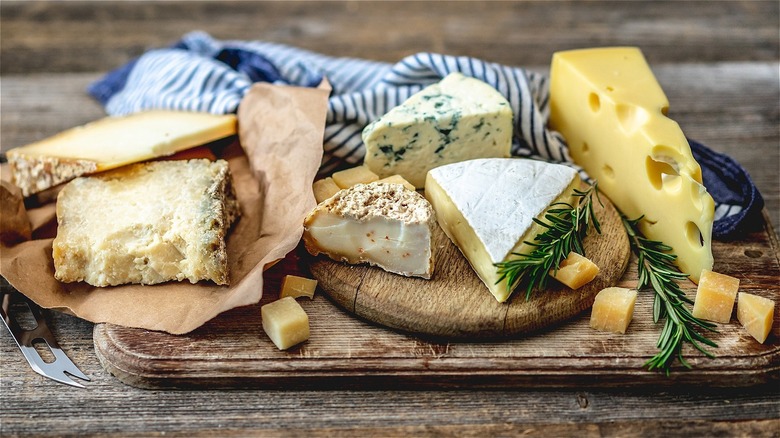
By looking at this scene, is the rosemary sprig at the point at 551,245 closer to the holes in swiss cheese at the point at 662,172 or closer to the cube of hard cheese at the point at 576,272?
the cube of hard cheese at the point at 576,272

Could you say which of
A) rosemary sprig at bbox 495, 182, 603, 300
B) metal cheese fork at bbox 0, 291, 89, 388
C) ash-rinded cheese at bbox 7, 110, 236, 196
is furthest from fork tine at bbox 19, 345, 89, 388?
rosemary sprig at bbox 495, 182, 603, 300

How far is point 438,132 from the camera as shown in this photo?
8.09ft

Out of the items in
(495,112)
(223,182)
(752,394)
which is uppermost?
(495,112)

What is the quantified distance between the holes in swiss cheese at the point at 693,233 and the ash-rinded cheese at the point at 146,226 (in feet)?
4.11

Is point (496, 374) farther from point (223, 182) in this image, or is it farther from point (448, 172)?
point (223, 182)

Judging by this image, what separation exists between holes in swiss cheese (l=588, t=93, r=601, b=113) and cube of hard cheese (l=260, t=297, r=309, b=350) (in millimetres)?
1166

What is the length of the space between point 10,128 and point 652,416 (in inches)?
99.6

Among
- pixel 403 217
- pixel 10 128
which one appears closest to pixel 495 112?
pixel 403 217

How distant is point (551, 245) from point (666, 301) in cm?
32

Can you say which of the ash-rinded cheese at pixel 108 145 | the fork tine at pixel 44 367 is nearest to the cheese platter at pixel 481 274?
the fork tine at pixel 44 367

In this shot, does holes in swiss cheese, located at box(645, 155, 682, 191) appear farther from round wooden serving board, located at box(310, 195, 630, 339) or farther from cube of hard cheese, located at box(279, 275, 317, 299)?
cube of hard cheese, located at box(279, 275, 317, 299)

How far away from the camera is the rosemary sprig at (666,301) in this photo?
193cm

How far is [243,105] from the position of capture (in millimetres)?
2709

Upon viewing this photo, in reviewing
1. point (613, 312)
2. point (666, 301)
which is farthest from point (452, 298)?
point (666, 301)
